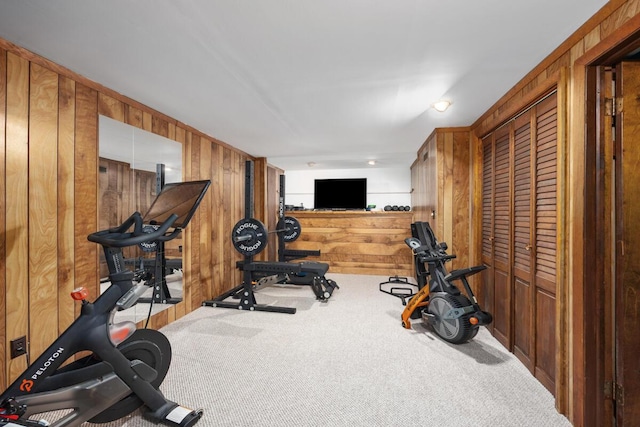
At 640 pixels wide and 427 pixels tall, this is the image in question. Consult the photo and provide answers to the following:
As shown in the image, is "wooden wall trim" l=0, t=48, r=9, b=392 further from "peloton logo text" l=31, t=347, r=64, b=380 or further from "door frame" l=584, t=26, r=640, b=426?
"door frame" l=584, t=26, r=640, b=426

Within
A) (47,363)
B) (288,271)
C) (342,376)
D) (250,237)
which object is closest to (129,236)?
(47,363)

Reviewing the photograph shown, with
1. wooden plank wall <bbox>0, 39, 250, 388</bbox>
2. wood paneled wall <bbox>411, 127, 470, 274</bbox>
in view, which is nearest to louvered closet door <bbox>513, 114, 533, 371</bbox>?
wood paneled wall <bbox>411, 127, 470, 274</bbox>

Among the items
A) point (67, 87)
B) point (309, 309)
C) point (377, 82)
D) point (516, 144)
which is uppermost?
point (377, 82)

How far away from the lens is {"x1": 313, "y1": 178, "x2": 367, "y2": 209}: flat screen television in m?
5.95

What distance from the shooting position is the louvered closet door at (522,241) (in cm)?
204

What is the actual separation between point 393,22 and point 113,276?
6.76 feet

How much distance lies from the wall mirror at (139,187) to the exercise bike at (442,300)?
2.48 metres

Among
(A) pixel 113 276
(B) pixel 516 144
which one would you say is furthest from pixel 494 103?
(A) pixel 113 276

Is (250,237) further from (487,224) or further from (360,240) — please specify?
(487,224)

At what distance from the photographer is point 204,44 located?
159cm

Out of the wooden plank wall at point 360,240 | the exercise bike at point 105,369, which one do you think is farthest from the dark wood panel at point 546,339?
the wooden plank wall at point 360,240

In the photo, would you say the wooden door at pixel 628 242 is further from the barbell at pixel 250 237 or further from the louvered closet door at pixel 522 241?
the barbell at pixel 250 237

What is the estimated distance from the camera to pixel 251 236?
3.42 m

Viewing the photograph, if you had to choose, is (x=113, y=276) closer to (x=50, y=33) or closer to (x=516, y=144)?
(x=50, y=33)
